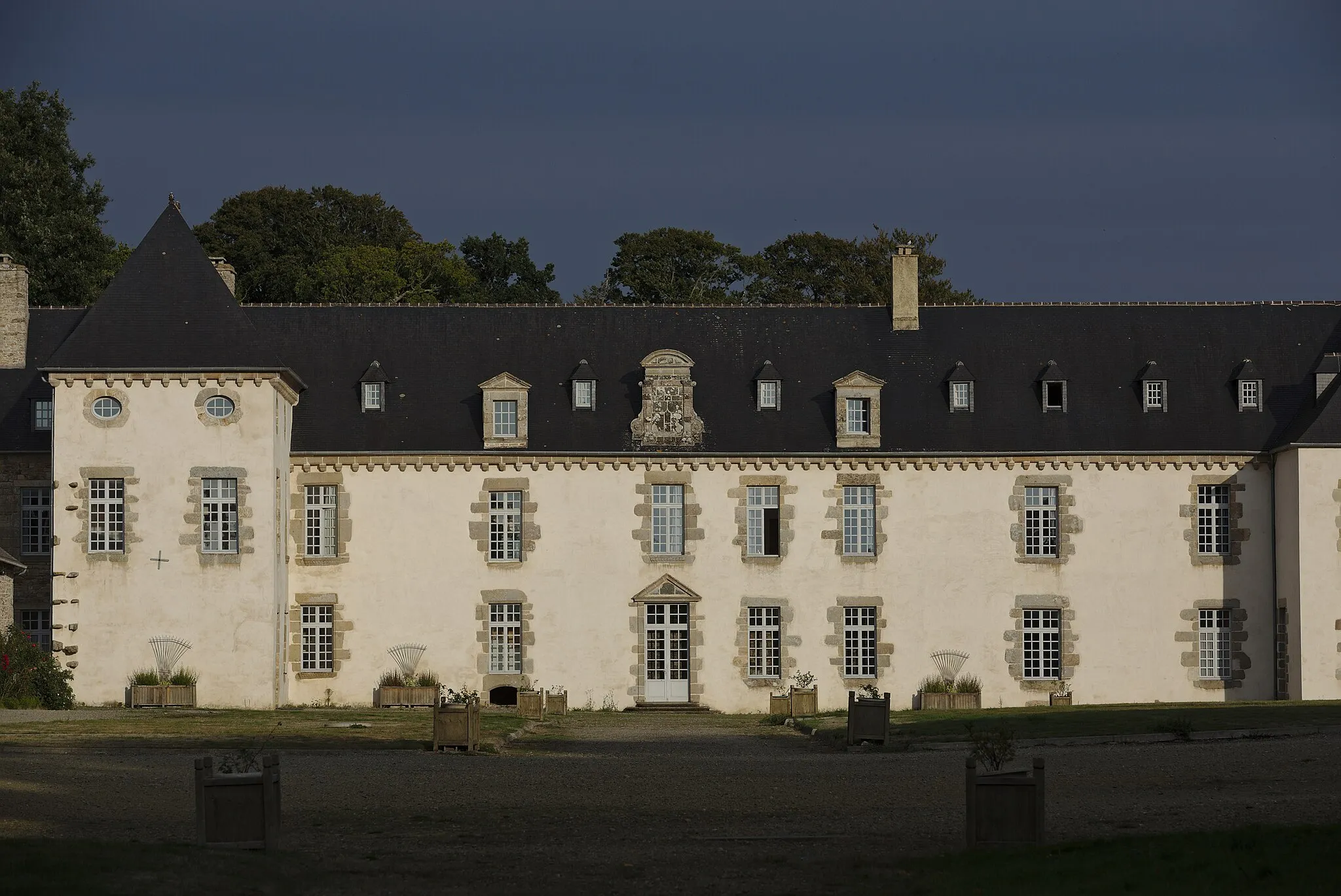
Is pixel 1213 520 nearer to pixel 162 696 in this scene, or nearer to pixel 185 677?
pixel 185 677

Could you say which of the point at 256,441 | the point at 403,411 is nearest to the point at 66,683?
the point at 256,441

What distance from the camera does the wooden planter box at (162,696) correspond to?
106 feet

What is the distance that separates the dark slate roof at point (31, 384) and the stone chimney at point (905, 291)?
16.1 meters

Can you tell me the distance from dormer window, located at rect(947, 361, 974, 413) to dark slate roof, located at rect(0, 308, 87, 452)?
17.0m

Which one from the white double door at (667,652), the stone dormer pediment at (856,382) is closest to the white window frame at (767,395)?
the stone dormer pediment at (856,382)

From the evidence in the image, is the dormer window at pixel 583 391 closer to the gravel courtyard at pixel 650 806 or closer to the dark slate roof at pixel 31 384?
the dark slate roof at pixel 31 384

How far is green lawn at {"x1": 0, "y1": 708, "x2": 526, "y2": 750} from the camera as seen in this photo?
949 inches

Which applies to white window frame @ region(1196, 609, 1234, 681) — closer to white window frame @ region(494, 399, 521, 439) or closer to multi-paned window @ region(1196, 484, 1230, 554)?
multi-paned window @ region(1196, 484, 1230, 554)

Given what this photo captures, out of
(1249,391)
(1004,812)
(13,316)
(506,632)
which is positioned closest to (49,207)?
(13,316)

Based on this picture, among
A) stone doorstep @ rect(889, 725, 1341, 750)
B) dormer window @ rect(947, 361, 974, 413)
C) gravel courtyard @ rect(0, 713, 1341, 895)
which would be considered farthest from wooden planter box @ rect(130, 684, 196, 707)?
dormer window @ rect(947, 361, 974, 413)

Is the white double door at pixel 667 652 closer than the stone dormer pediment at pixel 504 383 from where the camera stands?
Yes

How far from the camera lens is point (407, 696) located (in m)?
34.3

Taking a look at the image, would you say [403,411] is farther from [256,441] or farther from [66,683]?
[66,683]

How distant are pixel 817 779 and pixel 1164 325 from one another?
20.3 m
